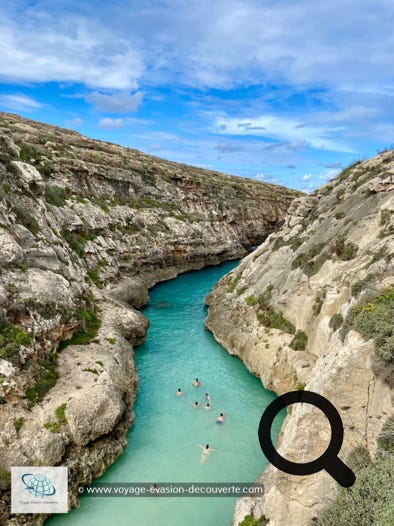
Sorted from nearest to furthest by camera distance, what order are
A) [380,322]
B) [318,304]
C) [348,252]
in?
[380,322]
[318,304]
[348,252]

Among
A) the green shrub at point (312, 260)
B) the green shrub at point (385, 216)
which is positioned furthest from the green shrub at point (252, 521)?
the green shrub at point (385, 216)

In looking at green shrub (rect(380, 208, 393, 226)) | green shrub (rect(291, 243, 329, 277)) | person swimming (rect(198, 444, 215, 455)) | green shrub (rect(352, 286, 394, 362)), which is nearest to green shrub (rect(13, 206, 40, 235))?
person swimming (rect(198, 444, 215, 455))

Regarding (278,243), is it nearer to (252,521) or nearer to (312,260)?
(312,260)

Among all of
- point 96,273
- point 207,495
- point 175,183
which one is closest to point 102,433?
point 207,495

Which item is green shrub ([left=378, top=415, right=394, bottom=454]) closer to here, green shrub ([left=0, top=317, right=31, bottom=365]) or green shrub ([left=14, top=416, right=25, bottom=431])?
green shrub ([left=14, top=416, right=25, bottom=431])

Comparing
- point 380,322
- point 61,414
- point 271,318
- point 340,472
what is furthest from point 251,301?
point 340,472
